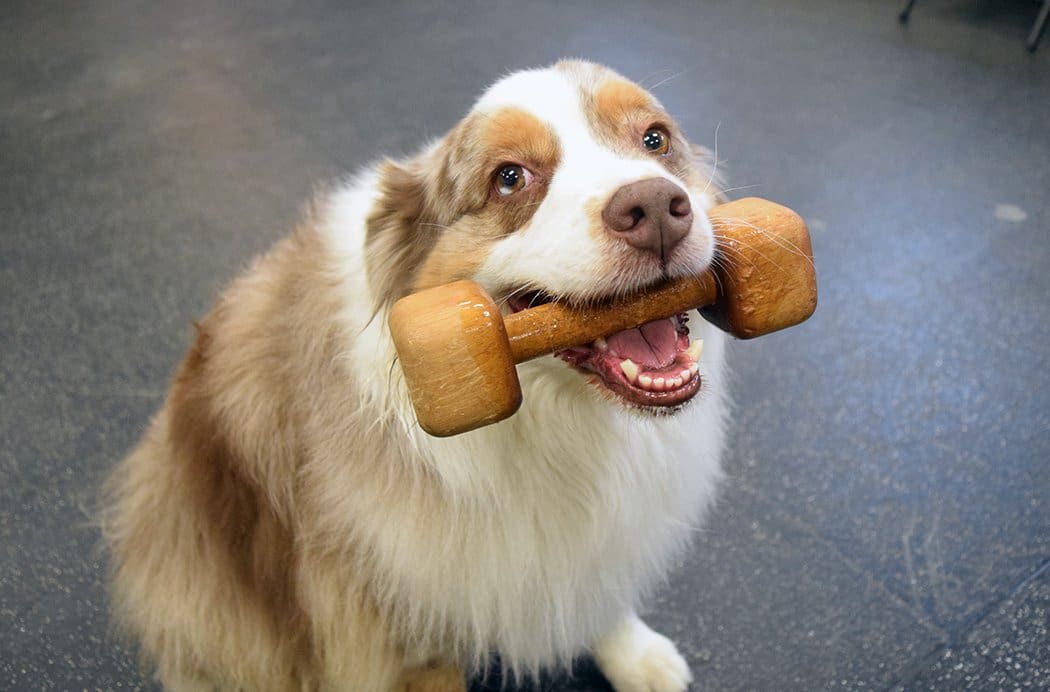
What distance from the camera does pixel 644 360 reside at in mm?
1094

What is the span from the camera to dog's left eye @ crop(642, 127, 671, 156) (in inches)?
47.5

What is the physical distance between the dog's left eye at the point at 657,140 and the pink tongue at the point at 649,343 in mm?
260

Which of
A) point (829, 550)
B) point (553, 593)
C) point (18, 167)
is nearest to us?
point (553, 593)

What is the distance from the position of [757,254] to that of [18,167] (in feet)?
10.4

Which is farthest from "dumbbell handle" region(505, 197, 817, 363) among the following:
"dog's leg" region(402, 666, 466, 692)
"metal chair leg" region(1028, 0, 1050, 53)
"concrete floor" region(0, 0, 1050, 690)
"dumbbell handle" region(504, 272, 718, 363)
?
"metal chair leg" region(1028, 0, 1050, 53)

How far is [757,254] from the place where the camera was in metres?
1.05

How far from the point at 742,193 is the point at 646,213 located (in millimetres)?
2074

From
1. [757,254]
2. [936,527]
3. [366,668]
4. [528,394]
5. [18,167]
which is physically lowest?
[18,167]

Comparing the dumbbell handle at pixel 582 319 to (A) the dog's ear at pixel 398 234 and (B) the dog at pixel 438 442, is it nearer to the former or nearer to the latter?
(B) the dog at pixel 438 442

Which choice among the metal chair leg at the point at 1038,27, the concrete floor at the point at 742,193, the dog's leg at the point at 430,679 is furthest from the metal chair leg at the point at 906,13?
the dog's leg at the point at 430,679

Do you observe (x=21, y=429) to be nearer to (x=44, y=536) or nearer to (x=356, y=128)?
(x=44, y=536)

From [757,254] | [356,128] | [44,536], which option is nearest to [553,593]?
[757,254]

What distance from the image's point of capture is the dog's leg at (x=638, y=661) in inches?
60.6

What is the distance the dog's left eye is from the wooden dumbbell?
0.15 metres
